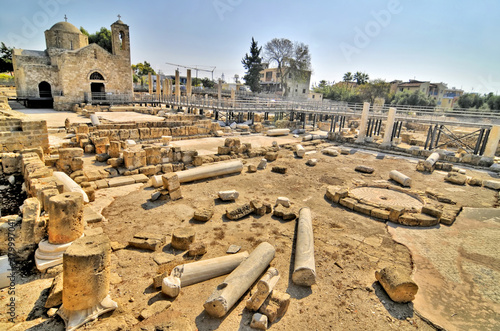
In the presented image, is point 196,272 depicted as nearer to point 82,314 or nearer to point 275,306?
point 275,306

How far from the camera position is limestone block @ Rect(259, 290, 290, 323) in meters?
4.00

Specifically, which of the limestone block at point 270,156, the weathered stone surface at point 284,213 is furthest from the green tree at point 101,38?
the weathered stone surface at point 284,213

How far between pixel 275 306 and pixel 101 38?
5502cm

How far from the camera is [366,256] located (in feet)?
19.7

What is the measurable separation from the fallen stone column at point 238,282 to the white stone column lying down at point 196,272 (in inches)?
11.8

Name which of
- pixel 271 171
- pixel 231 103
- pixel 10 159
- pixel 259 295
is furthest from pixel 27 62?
pixel 259 295

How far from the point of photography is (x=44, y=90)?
3145 centimetres

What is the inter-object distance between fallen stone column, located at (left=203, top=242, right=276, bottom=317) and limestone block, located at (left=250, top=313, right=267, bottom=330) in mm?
412

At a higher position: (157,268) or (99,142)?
(99,142)

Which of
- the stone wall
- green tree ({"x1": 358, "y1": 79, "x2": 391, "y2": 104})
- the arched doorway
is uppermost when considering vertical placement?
green tree ({"x1": 358, "y1": 79, "x2": 391, "y2": 104})

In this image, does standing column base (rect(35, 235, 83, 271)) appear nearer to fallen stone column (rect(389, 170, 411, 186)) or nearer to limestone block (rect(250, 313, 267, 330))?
limestone block (rect(250, 313, 267, 330))

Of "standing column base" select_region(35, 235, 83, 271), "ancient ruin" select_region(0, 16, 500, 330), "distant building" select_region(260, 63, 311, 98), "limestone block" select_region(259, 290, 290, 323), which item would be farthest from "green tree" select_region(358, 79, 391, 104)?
"standing column base" select_region(35, 235, 83, 271)

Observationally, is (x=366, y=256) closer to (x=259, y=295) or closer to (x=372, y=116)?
(x=259, y=295)

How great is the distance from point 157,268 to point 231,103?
68.8ft
